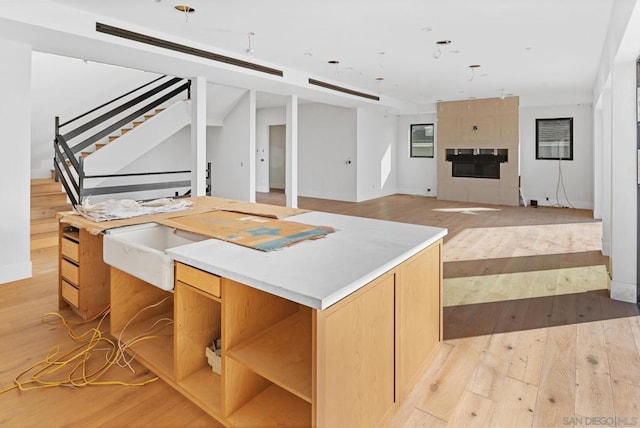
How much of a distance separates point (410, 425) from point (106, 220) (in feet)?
7.09

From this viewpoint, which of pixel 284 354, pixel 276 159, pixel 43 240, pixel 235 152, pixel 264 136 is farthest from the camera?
pixel 276 159

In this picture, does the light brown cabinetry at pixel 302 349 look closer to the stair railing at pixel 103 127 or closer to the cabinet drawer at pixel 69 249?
the cabinet drawer at pixel 69 249

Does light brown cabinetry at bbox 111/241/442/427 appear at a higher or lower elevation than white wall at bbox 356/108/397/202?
lower

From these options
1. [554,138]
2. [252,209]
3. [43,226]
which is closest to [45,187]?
[43,226]

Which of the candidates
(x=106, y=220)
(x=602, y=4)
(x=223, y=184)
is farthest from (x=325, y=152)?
(x=106, y=220)

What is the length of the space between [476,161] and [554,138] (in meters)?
1.74

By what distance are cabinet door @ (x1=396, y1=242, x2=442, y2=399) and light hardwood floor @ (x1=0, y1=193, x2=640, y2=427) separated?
120 mm

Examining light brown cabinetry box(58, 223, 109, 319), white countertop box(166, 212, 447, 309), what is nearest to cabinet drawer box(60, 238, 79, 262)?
light brown cabinetry box(58, 223, 109, 319)

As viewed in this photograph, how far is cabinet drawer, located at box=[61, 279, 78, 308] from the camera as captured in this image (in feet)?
9.50

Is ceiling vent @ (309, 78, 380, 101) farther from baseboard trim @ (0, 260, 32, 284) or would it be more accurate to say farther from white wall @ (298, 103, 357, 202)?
baseboard trim @ (0, 260, 32, 284)

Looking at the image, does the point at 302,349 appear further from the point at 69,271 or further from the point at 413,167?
the point at 413,167

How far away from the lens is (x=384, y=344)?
1717 millimetres

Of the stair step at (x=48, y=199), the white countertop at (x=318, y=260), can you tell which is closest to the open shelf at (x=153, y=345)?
the white countertop at (x=318, y=260)

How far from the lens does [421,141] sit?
436 inches
